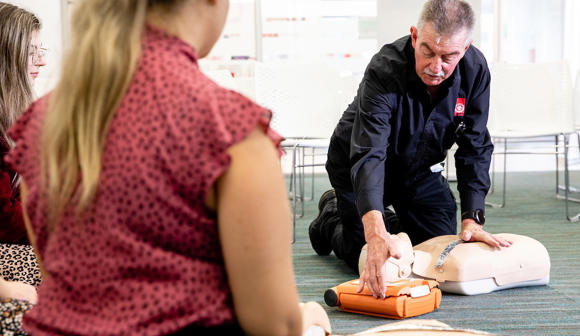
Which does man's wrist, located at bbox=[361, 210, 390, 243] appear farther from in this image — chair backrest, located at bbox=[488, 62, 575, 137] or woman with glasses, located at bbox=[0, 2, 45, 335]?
chair backrest, located at bbox=[488, 62, 575, 137]

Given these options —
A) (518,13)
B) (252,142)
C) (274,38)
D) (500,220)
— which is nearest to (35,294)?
(252,142)

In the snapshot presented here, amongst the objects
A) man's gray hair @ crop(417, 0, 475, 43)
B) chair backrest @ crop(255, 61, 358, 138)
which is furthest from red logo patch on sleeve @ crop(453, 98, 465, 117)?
chair backrest @ crop(255, 61, 358, 138)

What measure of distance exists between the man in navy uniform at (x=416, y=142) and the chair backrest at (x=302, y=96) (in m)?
0.97

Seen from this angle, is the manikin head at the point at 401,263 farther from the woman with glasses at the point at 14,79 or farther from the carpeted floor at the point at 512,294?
the woman with glasses at the point at 14,79

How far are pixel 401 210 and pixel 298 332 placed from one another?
2.13 meters

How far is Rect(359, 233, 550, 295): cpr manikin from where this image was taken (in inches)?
91.0

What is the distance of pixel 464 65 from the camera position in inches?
95.2

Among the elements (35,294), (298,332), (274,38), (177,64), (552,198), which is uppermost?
(274,38)

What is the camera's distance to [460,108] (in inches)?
96.6

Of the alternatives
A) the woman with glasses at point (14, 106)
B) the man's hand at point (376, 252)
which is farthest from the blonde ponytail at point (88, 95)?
the man's hand at point (376, 252)

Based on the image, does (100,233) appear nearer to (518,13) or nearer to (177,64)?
(177,64)

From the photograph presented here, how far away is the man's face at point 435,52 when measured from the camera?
7.09ft

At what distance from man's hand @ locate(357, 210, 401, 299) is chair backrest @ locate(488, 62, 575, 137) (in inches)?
88.7

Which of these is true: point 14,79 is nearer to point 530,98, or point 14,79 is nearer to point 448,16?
point 448,16
